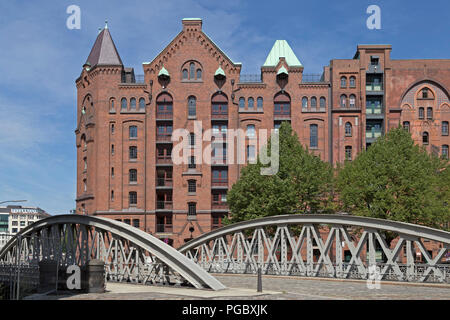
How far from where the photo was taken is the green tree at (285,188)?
39.3m

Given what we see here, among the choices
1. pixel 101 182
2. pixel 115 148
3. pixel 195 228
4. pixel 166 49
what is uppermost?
pixel 166 49

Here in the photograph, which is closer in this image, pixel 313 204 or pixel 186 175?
pixel 313 204

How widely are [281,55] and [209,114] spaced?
33.5ft

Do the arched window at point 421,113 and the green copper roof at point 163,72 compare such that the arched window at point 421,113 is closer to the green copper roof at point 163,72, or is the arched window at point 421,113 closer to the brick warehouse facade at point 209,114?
the brick warehouse facade at point 209,114

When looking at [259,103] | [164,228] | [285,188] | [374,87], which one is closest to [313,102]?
[259,103]

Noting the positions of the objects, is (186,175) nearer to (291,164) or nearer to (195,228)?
(195,228)

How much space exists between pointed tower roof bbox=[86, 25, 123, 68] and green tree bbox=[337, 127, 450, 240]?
92.8 ft

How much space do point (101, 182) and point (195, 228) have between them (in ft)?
33.9

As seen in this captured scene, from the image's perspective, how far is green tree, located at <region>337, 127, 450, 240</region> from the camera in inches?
1452

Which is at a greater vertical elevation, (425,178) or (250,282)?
(425,178)

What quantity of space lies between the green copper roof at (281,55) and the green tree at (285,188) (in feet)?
58.7

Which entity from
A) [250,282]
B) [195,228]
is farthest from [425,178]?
[195,228]
